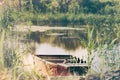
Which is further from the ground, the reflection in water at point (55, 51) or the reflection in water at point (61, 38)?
the reflection in water at point (61, 38)

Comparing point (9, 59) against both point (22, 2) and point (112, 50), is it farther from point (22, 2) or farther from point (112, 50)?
point (112, 50)

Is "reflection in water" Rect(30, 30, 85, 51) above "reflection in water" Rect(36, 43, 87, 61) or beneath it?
above

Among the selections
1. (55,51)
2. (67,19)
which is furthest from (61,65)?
(67,19)

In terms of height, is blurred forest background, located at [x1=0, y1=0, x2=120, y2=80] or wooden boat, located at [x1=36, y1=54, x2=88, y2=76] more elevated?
blurred forest background, located at [x1=0, y1=0, x2=120, y2=80]

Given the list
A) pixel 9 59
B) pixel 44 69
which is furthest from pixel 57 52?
pixel 9 59

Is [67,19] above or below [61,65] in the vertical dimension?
above

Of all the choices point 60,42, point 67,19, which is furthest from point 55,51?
point 67,19

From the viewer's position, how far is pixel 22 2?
2.96 metres

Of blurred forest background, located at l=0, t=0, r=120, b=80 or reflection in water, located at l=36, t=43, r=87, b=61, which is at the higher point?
blurred forest background, located at l=0, t=0, r=120, b=80

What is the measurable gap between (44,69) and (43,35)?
216 mm

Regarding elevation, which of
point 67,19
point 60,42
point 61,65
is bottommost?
point 61,65

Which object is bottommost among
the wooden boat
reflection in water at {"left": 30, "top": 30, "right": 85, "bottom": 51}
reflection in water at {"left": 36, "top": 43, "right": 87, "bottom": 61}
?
the wooden boat

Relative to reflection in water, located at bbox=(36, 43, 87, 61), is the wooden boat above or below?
below

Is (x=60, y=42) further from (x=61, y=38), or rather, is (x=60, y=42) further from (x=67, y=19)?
(x=67, y=19)
